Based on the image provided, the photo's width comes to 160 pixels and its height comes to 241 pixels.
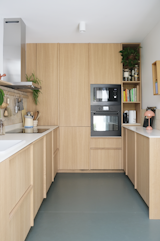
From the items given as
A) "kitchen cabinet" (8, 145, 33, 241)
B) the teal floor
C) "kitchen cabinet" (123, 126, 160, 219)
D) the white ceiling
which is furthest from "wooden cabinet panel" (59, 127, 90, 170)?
"kitchen cabinet" (8, 145, 33, 241)

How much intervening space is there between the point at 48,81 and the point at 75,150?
1.43 m

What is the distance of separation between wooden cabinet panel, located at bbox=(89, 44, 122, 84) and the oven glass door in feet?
2.07

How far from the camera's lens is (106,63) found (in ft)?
13.0

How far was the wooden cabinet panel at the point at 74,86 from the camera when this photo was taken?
13.1 ft

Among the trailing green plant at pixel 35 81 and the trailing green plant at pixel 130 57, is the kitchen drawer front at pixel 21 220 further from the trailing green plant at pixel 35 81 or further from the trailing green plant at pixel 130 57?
the trailing green plant at pixel 130 57

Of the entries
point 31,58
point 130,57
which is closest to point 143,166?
point 130,57

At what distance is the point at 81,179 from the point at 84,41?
253 centimetres

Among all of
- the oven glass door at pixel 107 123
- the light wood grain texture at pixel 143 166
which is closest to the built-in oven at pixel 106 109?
the oven glass door at pixel 107 123

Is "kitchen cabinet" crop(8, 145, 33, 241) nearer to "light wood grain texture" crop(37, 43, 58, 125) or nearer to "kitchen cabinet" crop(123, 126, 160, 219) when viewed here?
"kitchen cabinet" crop(123, 126, 160, 219)

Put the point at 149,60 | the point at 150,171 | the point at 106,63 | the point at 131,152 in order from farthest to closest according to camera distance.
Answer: the point at 106,63 → the point at 149,60 → the point at 131,152 → the point at 150,171

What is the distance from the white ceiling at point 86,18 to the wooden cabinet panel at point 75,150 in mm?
1730

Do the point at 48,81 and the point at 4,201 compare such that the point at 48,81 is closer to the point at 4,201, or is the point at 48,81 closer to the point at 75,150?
the point at 75,150

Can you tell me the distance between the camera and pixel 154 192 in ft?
7.44

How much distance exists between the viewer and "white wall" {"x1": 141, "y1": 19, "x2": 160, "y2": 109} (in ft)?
10.5
